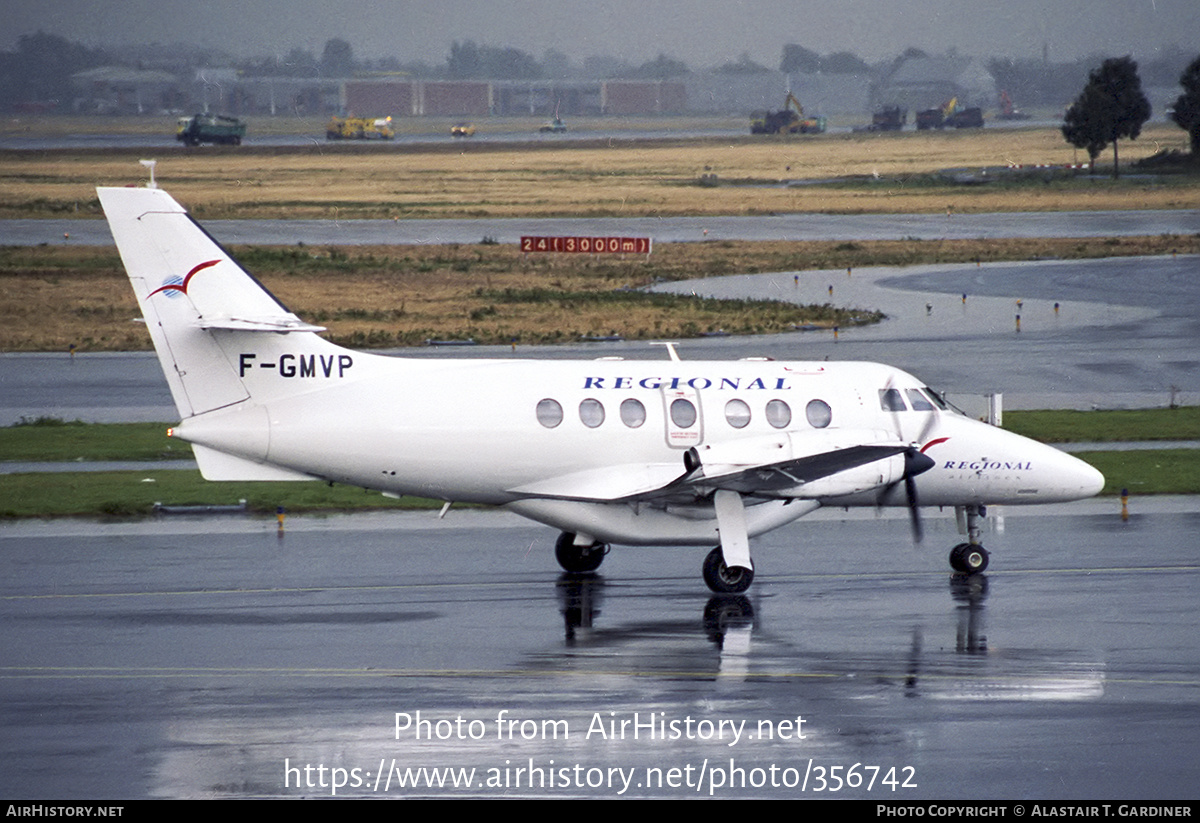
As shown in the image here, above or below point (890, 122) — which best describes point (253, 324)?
below

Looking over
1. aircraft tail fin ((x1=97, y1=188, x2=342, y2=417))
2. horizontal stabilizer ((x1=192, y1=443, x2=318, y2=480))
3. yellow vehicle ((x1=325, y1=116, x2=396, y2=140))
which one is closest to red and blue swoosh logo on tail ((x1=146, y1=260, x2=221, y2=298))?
aircraft tail fin ((x1=97, y1=188, x2=342, y2=417))

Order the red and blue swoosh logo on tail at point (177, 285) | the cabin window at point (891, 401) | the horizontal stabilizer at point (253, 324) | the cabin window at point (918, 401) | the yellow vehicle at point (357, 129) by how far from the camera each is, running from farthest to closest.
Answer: the yellow vehicle at point (357, 129) → the cabin window at point (918, 401) → the cabin window at point (891, 401) → the red and blue swoosh logo on tail at point (177, 285) → the horizontal stabilizer at point (253, 324)

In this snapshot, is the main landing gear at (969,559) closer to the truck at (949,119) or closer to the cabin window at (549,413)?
the cabin window at (549,413)

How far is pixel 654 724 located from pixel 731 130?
185m

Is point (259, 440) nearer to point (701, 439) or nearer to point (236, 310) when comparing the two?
point (236, 310)

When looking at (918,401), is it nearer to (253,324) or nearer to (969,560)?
(969,560)

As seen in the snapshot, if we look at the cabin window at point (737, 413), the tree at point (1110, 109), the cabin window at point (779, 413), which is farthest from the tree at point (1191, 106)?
the cabin window at point (737, 413)

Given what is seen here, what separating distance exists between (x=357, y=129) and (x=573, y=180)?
48765 mm

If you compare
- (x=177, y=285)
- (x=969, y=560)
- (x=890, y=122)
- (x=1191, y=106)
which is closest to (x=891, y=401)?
(x=969, y=560)

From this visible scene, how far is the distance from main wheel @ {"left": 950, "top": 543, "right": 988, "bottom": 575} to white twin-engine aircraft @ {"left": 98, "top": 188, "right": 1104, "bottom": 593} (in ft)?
0.10

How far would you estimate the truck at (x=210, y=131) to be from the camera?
448ft

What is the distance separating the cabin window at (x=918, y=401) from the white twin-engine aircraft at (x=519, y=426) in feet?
2.46

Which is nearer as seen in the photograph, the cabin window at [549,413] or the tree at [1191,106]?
the cabin window at [549,413]

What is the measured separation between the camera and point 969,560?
2256 cm
